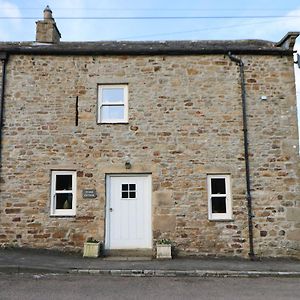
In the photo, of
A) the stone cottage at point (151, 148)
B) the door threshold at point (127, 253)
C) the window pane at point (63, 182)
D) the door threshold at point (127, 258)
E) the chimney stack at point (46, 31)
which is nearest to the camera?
the door threshold at point (127, 258)

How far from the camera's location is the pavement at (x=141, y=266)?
9.33 meters

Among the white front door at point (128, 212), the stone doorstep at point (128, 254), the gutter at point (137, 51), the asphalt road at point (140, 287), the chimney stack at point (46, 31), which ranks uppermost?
the chimney stack at point (46, 31)

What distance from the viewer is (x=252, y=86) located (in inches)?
492

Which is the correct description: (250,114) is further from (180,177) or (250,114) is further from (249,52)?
(180,177)

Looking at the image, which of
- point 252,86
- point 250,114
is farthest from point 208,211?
point 252,86

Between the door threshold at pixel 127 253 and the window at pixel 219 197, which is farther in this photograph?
the window at pixel 219 197

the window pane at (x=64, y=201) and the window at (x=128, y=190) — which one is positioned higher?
the window at (x=128, y=190)

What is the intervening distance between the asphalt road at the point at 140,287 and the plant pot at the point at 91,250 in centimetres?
221

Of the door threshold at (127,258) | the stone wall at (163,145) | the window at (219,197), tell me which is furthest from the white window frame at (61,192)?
the window at (219,197)

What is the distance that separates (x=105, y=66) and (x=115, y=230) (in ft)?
17.2

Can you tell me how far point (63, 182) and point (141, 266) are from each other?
3899 mm

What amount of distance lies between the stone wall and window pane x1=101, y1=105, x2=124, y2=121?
12.8 inches

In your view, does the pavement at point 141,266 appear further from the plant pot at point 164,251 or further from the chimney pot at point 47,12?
the chimney pot at point 47,12

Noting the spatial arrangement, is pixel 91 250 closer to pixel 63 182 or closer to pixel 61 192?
pixel 61 192
